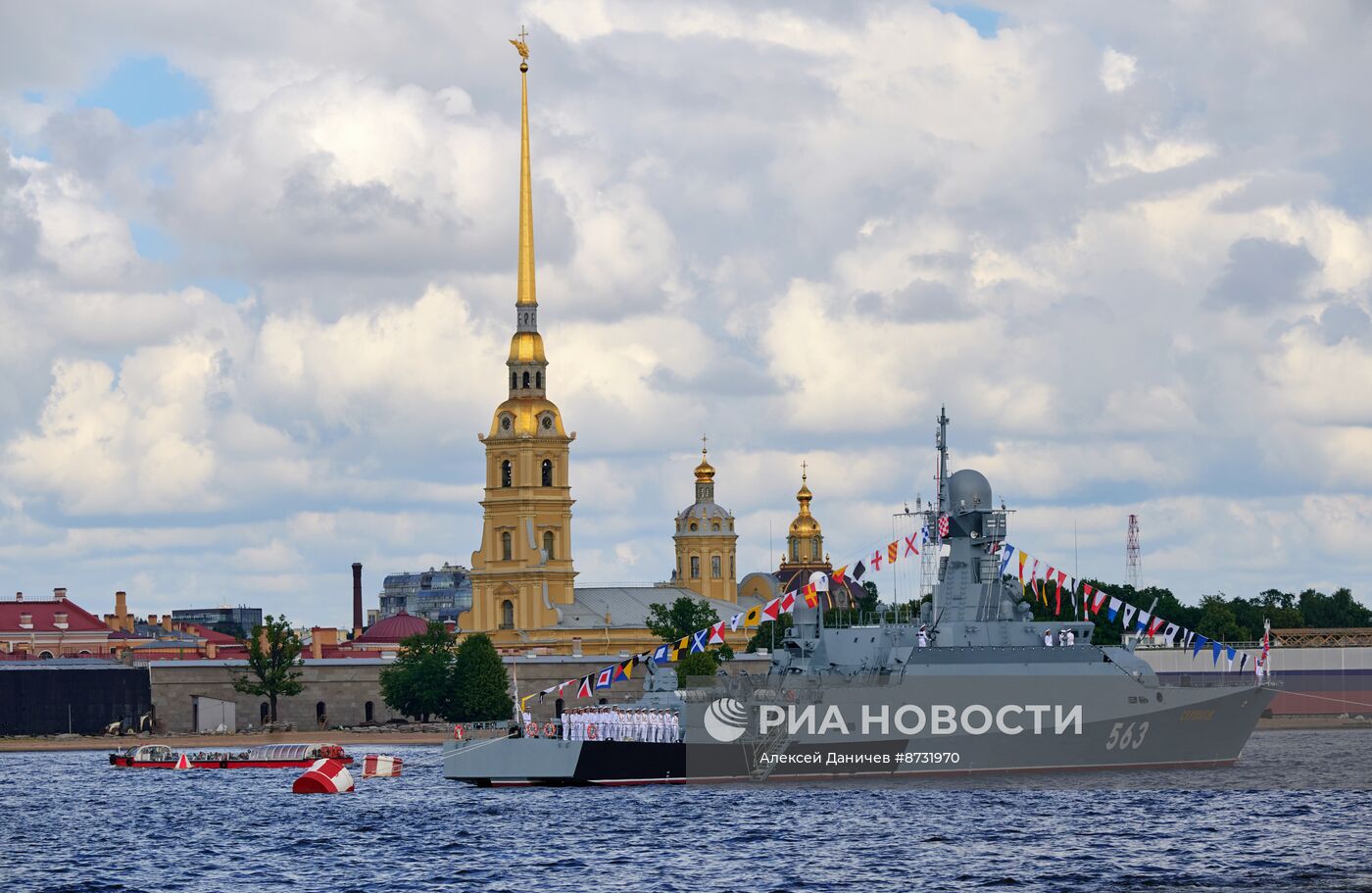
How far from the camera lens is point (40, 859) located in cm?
6581

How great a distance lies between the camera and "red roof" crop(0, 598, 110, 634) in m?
176

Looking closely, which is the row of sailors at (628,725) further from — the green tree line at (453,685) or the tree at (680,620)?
the tree at (680,620)

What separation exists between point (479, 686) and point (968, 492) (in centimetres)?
6056

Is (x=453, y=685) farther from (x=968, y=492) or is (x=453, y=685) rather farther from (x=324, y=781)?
(x=968, y=492)

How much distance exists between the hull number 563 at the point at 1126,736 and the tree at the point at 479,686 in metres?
62.4

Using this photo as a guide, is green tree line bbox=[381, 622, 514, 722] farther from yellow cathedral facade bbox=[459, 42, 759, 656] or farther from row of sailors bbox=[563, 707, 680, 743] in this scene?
row of sailors bbox=[563, 707, 680, 743]

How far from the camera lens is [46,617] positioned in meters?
178

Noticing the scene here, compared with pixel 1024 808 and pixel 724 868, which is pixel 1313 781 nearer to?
pixel 1024 808

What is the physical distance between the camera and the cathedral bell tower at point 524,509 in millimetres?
176750

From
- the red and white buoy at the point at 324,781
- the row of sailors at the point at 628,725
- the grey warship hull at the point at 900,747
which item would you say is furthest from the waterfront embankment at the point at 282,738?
the row of sailors at the point at 628,725

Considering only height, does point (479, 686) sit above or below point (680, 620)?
below

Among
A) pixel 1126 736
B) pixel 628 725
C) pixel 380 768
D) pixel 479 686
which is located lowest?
pixel 380 768

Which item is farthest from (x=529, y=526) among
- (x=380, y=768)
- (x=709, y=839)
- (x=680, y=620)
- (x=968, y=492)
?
(x=709, y=839)

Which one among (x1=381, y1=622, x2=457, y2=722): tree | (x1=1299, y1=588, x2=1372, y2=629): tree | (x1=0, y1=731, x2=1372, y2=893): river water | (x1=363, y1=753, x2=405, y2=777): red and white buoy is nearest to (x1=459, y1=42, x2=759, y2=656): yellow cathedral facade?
(x1=381, y1=622, x2=457, y2=722): tree
